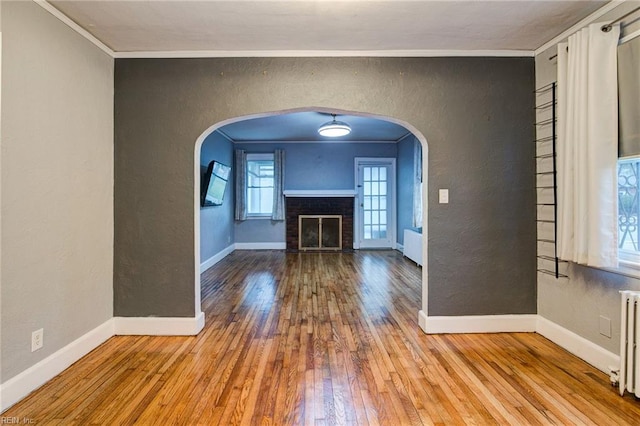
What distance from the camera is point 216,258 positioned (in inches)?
247

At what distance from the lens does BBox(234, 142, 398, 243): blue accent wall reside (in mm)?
7691

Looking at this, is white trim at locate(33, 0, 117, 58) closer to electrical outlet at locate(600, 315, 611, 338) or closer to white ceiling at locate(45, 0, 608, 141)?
white ceiling at locate(45, 0, 608, 141)

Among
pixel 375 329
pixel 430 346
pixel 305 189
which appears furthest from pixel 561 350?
pixel 305 189

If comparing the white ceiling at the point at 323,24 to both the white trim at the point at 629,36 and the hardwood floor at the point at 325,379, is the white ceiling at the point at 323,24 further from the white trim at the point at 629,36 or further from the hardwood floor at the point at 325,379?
the hardwood floor at the point at 325,379

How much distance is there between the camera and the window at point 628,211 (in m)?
2.22

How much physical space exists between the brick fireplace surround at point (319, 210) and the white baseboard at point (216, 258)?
1.27 m

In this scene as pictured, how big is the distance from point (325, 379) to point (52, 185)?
7.12 ft

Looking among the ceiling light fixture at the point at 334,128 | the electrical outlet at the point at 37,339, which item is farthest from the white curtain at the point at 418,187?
the electrical outlet at the point at 37,339

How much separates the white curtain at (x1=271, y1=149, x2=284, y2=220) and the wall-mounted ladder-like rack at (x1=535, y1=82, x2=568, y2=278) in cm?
539

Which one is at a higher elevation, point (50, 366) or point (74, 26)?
point (74, 26)

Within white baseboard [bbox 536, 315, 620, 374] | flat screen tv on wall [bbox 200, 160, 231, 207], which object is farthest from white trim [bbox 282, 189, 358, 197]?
white baseboard [bbox 536, 315, 620, 374]

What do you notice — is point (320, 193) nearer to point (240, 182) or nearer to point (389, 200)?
point (389, 200)

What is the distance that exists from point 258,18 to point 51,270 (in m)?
2.17

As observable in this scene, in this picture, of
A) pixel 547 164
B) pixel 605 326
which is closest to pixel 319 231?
pixel 547 164
